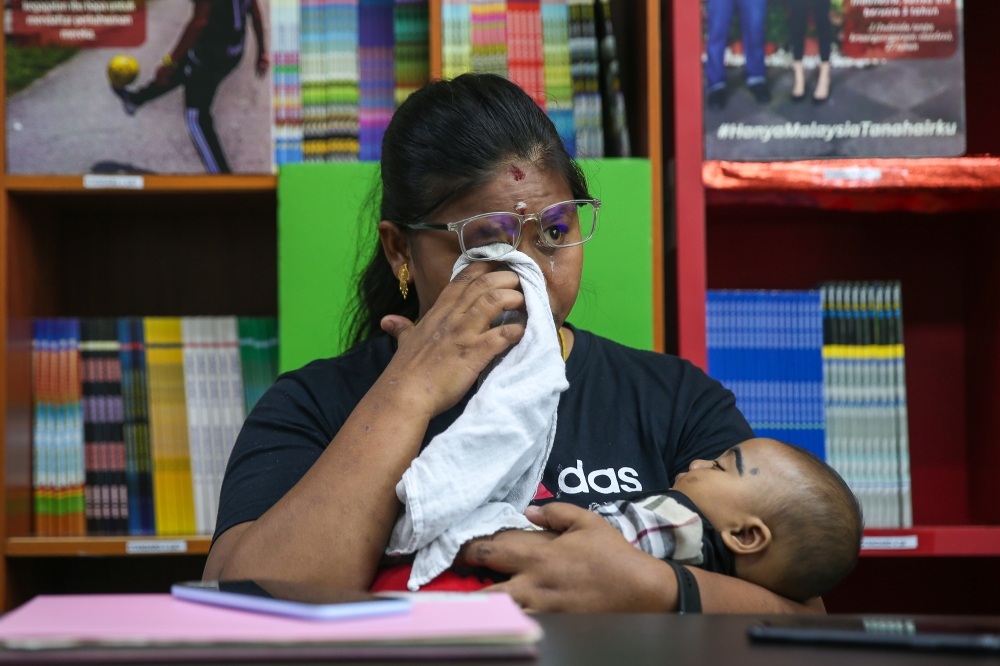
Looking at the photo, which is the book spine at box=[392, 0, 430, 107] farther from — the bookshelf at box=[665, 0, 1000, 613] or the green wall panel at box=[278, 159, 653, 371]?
the bookshelf at box=[665, 0, 1000, 613]

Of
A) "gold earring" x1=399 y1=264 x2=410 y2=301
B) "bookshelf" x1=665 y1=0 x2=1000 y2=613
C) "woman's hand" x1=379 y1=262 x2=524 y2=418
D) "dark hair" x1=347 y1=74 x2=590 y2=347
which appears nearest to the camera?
"woman's hand" x1=379 y1=262 x2=524 y2=418

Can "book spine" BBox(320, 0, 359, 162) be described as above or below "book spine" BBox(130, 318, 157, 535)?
above

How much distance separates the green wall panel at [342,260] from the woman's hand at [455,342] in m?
0.53

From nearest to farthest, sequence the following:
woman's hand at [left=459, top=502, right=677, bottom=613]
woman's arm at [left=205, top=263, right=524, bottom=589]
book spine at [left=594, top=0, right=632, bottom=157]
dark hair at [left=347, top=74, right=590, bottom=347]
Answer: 1. woman's hand at [left=459, top=502, right=677, bottom=613]
2. woman's arm at [left=205, top=263, right=524, bottom=589]
3. dark hair at [left=347, top=74, right=590, bottom=347]
4. book spine at [left=594, top=0, right=632, bottom=157]

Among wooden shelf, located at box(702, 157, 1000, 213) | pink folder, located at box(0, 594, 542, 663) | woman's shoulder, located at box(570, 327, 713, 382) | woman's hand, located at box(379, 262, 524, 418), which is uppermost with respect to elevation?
wooden shelf, located at box(702, 157, 1000, 213)

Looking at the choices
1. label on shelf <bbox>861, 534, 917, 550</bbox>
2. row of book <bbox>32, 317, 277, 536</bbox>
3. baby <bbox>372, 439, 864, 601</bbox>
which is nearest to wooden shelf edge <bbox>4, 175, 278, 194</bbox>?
row of book <bbox>32, 317, 277, 536</bbox>

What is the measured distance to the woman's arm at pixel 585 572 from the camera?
91 cm

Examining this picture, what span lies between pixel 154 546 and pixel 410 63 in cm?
114

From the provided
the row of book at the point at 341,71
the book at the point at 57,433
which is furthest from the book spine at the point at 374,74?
the book at the point at 57,433

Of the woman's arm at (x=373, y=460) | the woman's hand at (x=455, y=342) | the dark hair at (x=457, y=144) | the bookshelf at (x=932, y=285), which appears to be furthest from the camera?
the bookshelf at (x=932, y=285)

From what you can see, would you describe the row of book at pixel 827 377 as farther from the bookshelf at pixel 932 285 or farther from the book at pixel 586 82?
the book at pixel 586 82

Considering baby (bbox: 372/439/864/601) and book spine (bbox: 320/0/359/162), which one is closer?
baby (bbox: 372/439/864/601)

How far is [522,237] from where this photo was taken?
126cm

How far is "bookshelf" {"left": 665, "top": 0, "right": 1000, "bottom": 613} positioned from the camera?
2002mm
